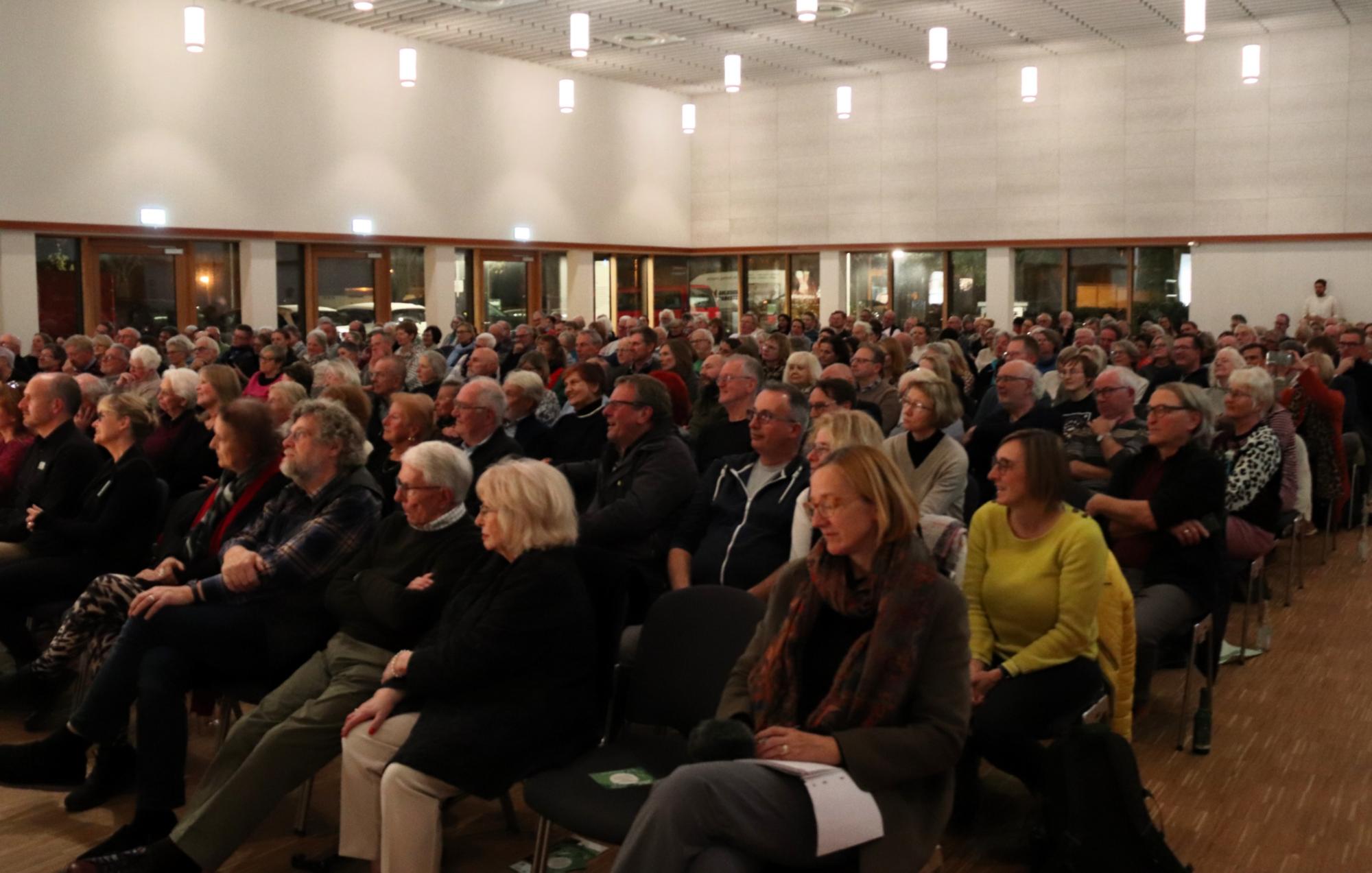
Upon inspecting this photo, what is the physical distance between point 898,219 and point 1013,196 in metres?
1.86

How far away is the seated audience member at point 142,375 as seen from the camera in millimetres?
8852

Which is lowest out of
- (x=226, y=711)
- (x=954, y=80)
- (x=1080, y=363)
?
(x=226, y=711)

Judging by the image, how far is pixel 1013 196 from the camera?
19.4 meters

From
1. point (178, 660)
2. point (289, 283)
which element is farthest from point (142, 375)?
point (289, 283)

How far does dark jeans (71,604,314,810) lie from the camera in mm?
3992

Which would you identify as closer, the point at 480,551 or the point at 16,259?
the point at 480,551

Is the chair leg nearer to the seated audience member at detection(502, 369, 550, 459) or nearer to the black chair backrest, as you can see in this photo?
the black chair backrest

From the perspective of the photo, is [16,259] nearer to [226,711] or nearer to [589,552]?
[226,711]

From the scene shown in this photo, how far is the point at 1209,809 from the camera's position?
4.19 m

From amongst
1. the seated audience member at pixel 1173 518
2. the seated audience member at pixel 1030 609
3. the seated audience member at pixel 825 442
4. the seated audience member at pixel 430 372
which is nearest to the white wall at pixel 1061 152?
the seated audience member at pixel 430 372

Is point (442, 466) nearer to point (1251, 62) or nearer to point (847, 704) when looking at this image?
point (847, 704)

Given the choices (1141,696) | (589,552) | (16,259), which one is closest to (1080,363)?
(1141,696)

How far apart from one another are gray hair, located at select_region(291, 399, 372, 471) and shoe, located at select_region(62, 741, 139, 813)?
121 centimetres

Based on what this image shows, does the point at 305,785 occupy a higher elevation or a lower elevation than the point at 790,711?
lower
